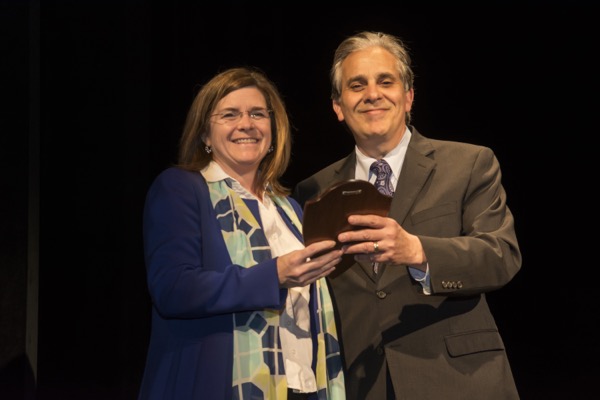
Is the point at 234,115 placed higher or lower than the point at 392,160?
higher

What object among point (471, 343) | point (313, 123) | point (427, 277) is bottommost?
point (471, 343)

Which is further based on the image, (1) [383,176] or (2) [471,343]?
(1) [383,176]

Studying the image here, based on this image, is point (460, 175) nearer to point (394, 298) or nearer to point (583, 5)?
point (394, 298)

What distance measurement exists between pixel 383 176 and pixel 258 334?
2.42 feet

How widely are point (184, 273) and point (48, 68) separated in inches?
57.5

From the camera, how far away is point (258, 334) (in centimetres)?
213

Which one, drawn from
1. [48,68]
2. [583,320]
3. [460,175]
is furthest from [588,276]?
[48,68]

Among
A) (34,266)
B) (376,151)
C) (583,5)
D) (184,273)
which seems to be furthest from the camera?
(583,5)

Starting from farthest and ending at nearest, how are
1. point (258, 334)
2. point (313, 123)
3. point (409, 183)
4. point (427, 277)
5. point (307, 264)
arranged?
point (313, 123), point (409, 183), point (427, 277), point (258, 334), point (307, 264)

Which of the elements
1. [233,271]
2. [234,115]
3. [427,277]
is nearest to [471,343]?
[427,277]

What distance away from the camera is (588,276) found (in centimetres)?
388

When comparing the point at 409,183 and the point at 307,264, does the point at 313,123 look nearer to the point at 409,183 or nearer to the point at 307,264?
the point at 409,183

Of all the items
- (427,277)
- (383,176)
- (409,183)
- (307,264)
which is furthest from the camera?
(383,176)

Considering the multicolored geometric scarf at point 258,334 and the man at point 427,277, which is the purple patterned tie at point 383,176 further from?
the multicolored geometric scarf at point 258,334
